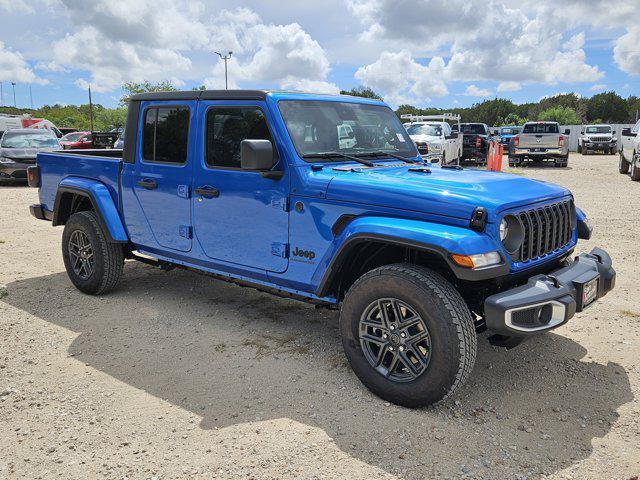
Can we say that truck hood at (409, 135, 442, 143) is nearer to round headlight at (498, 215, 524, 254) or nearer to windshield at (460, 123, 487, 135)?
windshield at (460, 123, 487, 135)

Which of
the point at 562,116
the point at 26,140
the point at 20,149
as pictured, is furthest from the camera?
the point at 562,116

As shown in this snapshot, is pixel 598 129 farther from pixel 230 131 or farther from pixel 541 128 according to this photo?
pixel 230 131

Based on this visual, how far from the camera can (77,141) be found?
2644cm

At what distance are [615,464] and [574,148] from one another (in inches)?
1614

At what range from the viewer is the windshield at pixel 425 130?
1812 centimetres

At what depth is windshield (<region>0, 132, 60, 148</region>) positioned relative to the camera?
54.1ft

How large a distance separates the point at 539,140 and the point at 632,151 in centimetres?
516

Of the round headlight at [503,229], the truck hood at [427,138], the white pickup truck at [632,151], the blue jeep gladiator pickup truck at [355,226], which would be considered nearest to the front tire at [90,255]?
the blue jeep gladiator pickup truck at [355,226]

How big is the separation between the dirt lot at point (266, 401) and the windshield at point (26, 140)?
1277cm

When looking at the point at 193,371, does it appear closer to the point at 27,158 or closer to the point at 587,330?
the point at 587,330

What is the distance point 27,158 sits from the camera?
629 inches

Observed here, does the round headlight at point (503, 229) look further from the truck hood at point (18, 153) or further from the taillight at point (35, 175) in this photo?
the truck hood at point (18, 153)

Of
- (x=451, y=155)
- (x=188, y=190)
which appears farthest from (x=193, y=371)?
(x=451, y=155)

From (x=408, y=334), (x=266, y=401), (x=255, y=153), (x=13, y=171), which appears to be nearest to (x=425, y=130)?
(x=13, y=171)
